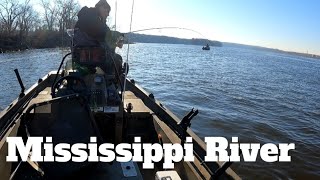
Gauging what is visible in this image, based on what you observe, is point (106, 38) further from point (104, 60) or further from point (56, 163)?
point (56, 163)

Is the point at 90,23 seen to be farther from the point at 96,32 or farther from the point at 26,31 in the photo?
the point at 26,31

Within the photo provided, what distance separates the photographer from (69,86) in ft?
16.2

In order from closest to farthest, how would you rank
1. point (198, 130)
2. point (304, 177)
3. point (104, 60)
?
point (104, 60) < point (304, 177) < point (198, 130)

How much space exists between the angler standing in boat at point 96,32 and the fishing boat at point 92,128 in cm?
21

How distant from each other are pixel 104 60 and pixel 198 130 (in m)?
6.03

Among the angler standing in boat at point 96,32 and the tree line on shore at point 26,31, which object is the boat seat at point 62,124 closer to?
the angler standing in boat at point 96,32

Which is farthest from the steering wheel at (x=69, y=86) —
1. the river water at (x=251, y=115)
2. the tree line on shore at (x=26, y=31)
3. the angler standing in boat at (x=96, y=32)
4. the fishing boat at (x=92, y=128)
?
the tree line on shore at (x=26, y=31)

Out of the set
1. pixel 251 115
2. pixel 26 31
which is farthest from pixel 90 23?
pixel 26 31

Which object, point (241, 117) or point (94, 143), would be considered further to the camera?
point (241, 117)

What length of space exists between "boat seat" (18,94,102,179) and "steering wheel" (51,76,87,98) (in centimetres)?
92

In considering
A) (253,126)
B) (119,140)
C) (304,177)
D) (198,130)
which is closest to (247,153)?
(304,177)

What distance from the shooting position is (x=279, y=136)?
1143cm

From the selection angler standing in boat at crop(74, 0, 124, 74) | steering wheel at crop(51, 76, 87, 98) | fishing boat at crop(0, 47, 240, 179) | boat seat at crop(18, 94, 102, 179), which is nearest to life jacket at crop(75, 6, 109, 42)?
angler standing in boat at crop(74, 0, 124, 74)

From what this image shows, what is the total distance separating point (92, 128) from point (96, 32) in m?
2.71
